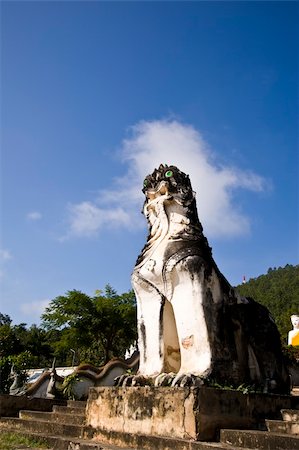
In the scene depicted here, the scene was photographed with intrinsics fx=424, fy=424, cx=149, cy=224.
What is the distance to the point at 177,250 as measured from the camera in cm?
571

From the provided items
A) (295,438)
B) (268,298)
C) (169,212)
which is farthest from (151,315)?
(268,298)

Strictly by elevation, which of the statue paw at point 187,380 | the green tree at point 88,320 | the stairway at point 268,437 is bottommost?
the stairway at point 268,437

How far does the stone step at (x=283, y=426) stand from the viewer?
4250 millimetres

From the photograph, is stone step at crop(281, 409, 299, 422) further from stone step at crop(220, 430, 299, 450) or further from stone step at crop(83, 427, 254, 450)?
stone step at crop(83, 427, 254, 450)

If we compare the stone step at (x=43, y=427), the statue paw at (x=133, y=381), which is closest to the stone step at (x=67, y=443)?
the stone step at (x=43, y=427)

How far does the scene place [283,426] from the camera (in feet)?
14.4

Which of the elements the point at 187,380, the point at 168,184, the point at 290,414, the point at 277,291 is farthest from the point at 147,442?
the point at 277,291

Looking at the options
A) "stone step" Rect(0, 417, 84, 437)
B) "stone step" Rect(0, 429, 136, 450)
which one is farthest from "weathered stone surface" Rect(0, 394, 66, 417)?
"stone step" Rect(0, 429, 136, 450)

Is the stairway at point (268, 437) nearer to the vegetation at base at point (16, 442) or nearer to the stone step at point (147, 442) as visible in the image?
the stone step at point (147, 442)

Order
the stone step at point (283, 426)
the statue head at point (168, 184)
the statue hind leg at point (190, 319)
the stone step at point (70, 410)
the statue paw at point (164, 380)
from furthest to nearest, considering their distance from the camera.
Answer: the stone step at point (70, 410) < the statue head at point (168, 184) < the statue hind leg at point (190, 319) < the statue paw at point (164, 380) < the stone step at point (283, 426)

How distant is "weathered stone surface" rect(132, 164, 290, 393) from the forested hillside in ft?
108

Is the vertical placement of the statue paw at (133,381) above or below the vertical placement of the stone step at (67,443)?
above

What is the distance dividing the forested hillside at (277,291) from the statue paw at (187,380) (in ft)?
112

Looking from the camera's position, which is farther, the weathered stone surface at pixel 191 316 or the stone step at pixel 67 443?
the weathered stone surface at pixel 191 316
